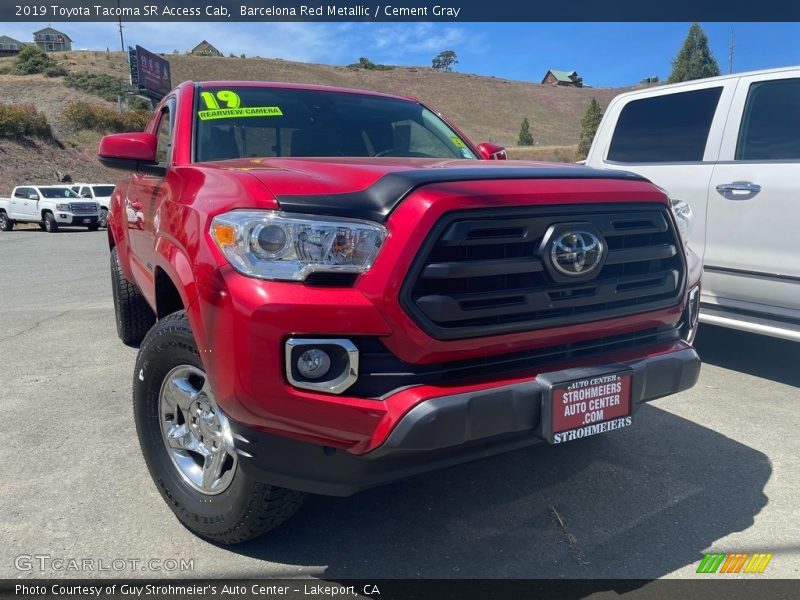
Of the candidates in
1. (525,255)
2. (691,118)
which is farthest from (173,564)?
(691,118)

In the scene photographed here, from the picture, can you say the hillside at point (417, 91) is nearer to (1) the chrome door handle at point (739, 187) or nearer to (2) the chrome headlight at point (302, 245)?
(1) the chrome door handle at point (739, 187)

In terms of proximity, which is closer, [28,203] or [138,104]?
[28,203]

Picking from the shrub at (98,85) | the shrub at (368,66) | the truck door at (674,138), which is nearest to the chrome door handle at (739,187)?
the truck door at (674,138)

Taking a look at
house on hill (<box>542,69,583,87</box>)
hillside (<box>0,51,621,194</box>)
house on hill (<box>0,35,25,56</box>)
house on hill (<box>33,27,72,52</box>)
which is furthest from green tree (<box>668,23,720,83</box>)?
house on hill (<box>33,27,72,52</box>)

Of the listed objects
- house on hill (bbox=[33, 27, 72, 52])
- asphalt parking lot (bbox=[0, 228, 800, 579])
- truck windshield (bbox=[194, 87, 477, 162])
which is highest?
house on hill (bbox=[33, 27, 72, 52])

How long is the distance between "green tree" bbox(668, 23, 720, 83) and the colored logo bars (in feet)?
213

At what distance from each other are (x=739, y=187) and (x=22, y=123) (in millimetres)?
40895

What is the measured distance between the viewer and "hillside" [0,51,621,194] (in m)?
50.5

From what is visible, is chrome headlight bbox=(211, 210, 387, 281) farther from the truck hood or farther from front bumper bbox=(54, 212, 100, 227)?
front bumper bbox=(54, 212, 100, 227)

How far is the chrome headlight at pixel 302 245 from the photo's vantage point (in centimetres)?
205

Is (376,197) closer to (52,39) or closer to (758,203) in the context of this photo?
(758,203)

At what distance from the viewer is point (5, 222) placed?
74.3 feet

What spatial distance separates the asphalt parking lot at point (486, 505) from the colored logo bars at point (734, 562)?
0.10 ft

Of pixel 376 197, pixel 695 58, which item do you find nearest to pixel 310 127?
pixel 376 197
